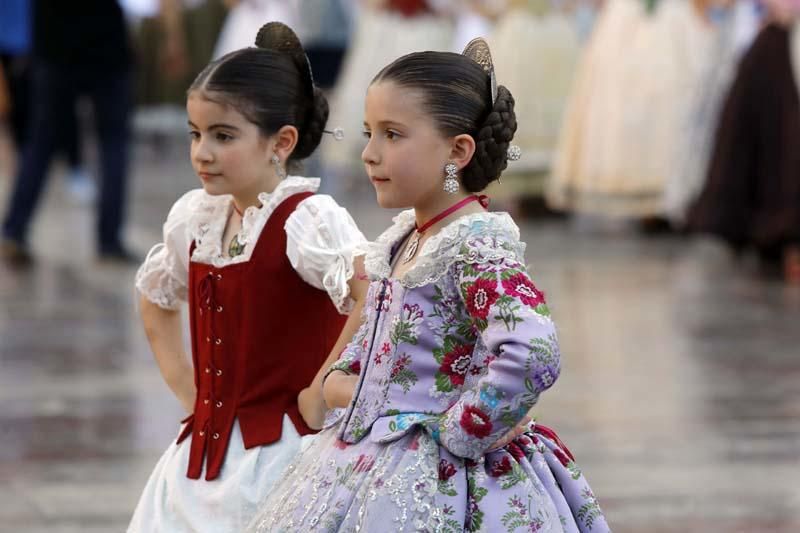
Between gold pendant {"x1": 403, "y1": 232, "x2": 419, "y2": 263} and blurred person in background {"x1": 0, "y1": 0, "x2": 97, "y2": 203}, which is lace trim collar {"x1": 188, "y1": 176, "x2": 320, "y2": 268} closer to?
gold pendant {"x1": 403, "y1": 232, "x2": 419, "y2": 263}

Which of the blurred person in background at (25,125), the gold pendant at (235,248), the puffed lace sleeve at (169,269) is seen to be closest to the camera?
the gold pendant at (235,248)

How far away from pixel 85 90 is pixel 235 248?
5.22 meters

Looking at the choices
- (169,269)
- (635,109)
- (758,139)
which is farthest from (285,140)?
(635,109)

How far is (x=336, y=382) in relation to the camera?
92.9 inches

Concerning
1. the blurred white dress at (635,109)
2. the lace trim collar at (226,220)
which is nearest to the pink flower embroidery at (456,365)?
the lace trim collar at (226,220)

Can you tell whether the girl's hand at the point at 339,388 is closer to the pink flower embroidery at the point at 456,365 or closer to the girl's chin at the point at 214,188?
the pink flower embroidery at the point at 456,365

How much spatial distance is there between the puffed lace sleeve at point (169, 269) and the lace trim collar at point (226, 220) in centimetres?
6

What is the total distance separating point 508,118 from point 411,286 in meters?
0.27

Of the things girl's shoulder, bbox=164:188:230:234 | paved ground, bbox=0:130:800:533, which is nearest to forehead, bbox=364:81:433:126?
girl's shoulder, bbox=164:188:230:234

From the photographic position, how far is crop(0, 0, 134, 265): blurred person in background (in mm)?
7551

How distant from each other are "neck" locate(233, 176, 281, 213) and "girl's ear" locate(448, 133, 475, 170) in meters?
0.55

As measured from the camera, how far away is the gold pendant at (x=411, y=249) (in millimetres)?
2303

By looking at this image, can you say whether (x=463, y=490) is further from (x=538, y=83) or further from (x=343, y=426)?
(x=538, y=83)

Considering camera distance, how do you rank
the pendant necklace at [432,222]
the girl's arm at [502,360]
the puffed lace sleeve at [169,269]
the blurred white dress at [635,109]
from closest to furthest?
the girl's arm at [502,360] < the pendant necklace at [432,222] < the puffed lace sleeve at [169,269] < the blurred white dress at [635,109]
